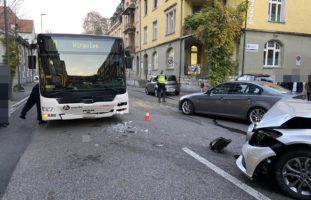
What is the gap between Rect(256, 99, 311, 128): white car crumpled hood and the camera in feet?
12.6

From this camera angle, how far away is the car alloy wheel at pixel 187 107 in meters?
11.0

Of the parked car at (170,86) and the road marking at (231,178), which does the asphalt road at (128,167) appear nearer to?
the road marking at (231,178)

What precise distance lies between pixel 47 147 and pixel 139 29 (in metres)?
35.7

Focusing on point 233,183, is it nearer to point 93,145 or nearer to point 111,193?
point 111,193

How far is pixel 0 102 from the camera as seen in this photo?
7.41 m

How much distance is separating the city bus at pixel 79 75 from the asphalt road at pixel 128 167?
0.66m

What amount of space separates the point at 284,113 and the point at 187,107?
23.6ft

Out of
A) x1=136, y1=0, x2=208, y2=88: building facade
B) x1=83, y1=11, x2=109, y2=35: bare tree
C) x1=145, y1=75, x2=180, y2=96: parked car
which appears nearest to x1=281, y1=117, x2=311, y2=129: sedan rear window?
x1=145, y1=75, x2=180, y2=96: parked car

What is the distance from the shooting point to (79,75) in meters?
7.90

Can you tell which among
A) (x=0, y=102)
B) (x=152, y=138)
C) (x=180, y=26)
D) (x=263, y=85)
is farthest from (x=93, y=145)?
(x=180, y=26)

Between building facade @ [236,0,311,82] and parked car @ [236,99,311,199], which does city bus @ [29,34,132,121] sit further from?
building facade @ [236,0,311,82]

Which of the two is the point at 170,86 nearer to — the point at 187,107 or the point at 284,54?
the point at 187,107

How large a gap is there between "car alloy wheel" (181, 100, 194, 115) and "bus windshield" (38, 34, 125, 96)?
11.7ft

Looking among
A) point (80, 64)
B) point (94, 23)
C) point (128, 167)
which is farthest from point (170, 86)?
point (94, 23)
